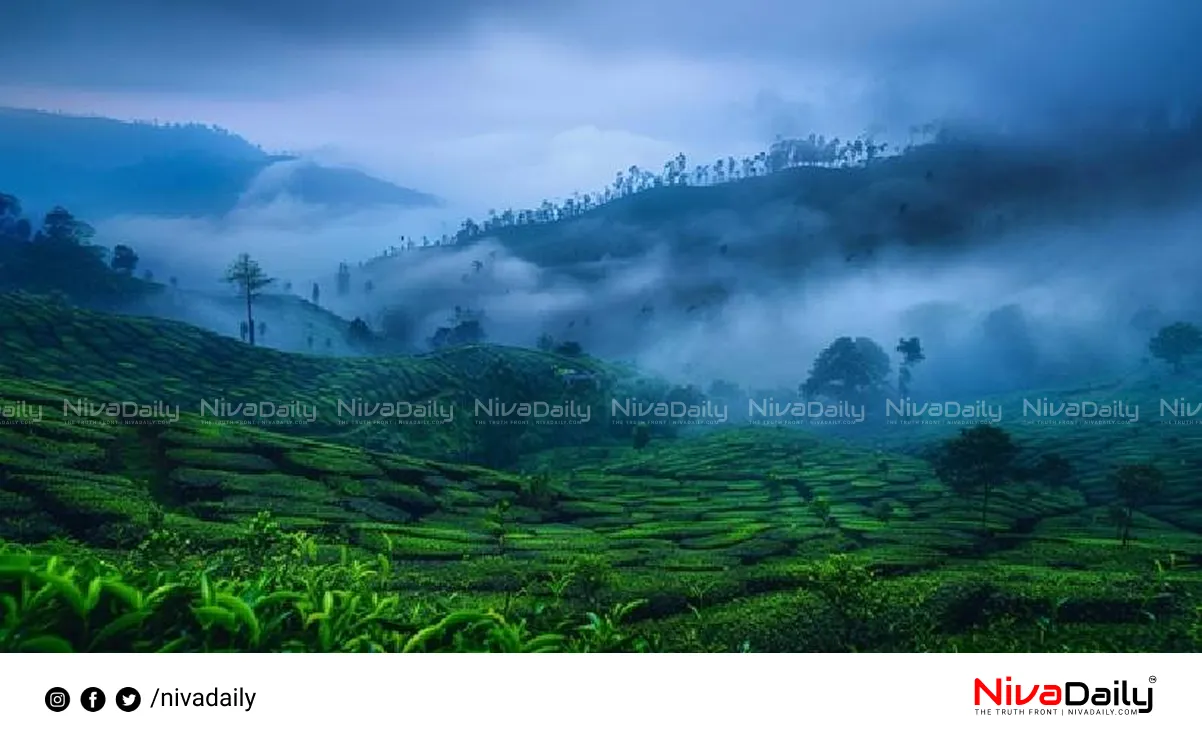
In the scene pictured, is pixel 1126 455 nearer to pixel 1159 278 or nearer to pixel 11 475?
pixel 1159 278

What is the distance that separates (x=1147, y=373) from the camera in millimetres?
4949

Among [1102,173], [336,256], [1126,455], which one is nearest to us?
[1126,455]

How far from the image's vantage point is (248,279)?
543 centimetres

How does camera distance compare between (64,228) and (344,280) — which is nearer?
(64,228)
